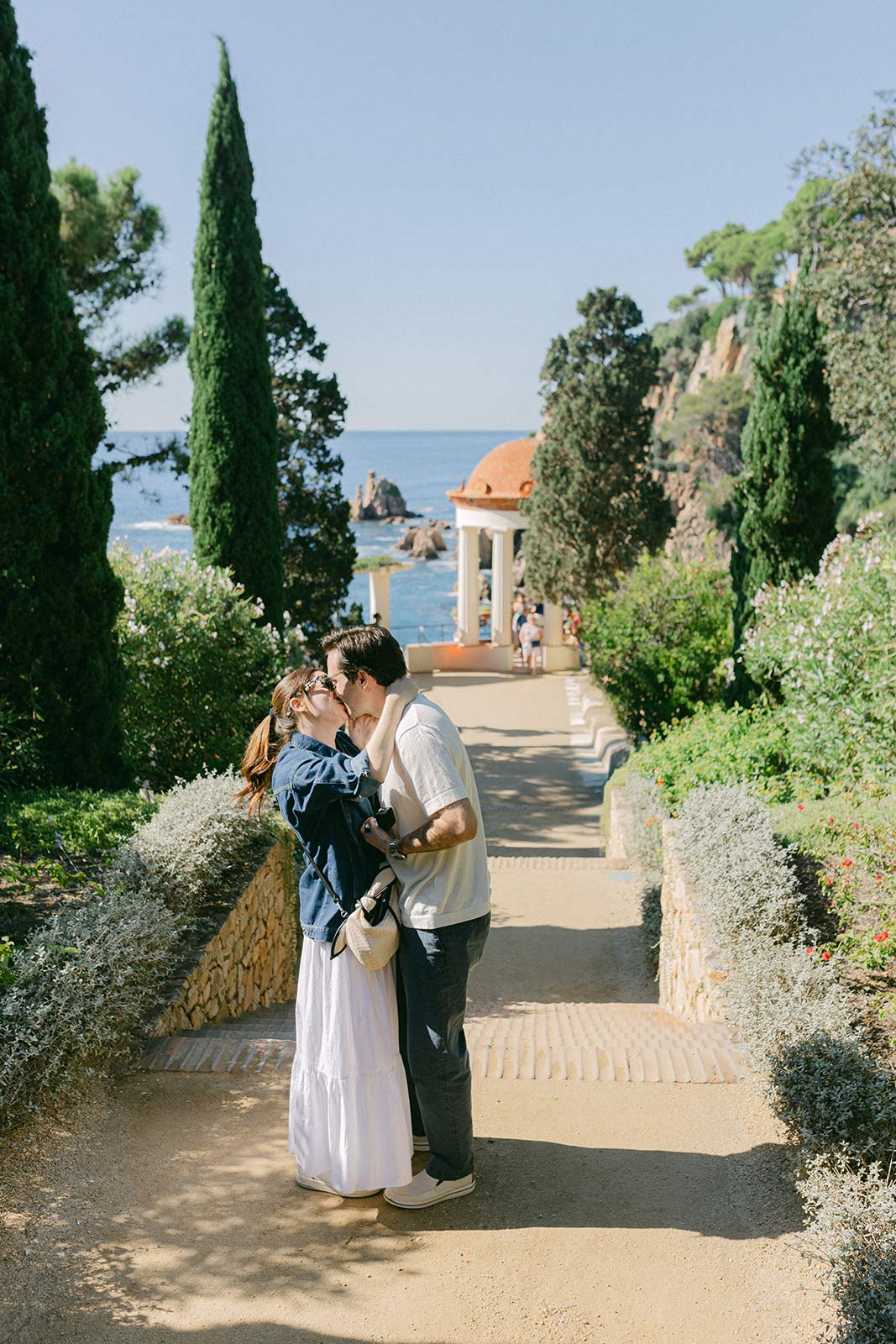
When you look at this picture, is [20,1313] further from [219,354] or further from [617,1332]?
[219,354]

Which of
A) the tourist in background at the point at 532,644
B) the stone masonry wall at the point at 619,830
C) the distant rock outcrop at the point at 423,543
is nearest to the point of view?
the stone masonry wall at the point at 619,830

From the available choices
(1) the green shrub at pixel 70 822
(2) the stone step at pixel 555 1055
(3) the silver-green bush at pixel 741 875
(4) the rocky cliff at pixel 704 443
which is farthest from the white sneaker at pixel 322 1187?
(4) the rocky cliff at pixel 704 443

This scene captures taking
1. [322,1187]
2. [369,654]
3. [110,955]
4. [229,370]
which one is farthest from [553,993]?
[229,370]

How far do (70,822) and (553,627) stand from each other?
17.7 m

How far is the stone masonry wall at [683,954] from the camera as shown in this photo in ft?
15.9

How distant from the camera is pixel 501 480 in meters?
23.9

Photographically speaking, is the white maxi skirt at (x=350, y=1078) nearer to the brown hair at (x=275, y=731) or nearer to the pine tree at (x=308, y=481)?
the brown hair at (x=275, y=731)

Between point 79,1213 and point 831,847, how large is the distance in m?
4.09

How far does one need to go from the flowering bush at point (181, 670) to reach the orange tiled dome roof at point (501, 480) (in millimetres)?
13729

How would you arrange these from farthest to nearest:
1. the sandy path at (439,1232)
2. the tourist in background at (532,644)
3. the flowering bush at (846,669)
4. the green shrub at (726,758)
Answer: the tourist in background at (532,644) < the green shrub at (726,758) < the flowering bush at (846,669) < the sandy path at (439,1232)

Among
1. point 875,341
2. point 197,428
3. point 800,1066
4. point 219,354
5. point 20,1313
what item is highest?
point 875,341

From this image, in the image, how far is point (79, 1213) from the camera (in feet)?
10.2

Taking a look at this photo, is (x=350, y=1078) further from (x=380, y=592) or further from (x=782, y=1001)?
(x=380, y=592)

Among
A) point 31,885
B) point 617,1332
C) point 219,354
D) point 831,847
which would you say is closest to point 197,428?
point 219,354
